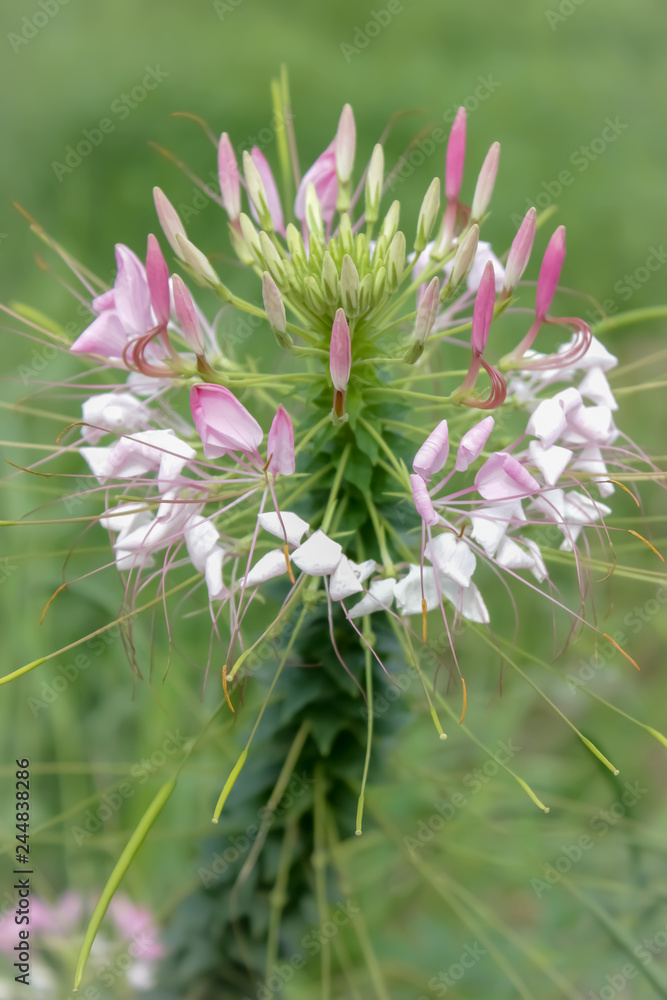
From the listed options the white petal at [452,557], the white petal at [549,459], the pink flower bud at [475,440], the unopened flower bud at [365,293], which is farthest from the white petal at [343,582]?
the unopened flower bud at [365,293]

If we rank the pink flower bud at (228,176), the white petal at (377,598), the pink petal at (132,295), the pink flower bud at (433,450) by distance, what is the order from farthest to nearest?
the pink flower bud at (228,176), the pink petal at (132,295), the white petal at (377,598), the pink flower bud at (433,450)

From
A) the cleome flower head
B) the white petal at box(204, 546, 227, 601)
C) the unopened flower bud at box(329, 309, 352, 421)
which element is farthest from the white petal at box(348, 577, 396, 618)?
the unopened flower bud at box(329, 309, 352, 421)

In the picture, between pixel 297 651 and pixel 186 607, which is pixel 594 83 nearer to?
pixel 186 607

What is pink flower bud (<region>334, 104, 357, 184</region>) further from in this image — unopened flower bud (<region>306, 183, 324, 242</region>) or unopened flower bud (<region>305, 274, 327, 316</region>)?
unopened flower bud (<region>305, 274, 327, 316</region>)

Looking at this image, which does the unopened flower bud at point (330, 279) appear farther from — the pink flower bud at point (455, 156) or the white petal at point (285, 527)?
the white petal at point (285, 527)

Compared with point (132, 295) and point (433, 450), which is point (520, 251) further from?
point (132, 295)

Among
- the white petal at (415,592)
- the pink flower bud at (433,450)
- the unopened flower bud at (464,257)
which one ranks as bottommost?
the white petal at (415,592)
